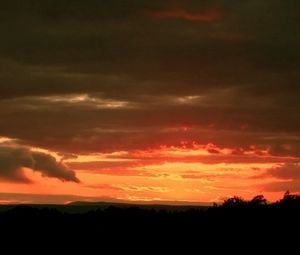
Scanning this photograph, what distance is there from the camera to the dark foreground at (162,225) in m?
35.7

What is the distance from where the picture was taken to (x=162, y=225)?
37.9 metres

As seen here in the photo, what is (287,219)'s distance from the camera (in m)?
37.1

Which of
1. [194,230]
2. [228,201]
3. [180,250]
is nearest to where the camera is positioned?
[180,250]

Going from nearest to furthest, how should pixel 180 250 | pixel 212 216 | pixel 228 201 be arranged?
pixel 180 250 → pixel 212 216 → pixel 228 201

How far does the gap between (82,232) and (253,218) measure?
9238 millimetres

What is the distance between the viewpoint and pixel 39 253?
1419 inches

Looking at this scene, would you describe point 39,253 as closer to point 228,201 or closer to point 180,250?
point 180,250

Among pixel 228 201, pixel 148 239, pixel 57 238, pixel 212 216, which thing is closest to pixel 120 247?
pixel 148 239

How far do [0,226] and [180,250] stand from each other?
424 inches

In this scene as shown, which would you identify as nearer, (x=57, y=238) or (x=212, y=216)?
(x=57, y=238)

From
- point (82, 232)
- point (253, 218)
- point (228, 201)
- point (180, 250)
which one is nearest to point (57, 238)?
point (82, 232)

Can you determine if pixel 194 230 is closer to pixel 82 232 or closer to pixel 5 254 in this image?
pixel 82 232

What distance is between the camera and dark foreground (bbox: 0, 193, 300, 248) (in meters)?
→ 35.7

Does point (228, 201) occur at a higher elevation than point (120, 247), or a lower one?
higher
